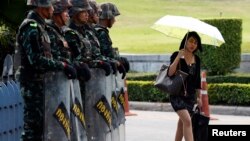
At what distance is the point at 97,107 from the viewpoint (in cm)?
840

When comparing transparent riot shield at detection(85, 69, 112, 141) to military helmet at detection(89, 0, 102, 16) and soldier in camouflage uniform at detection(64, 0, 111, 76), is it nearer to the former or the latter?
soldier in camouflage uniform at detection(64, 0, 111, 76)

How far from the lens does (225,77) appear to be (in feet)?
64.0

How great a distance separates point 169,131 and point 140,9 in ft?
119

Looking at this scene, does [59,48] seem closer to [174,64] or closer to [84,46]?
[84,46]

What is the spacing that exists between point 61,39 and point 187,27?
216 cm

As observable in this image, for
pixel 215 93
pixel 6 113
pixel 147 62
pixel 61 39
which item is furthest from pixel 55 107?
pixel 147 62

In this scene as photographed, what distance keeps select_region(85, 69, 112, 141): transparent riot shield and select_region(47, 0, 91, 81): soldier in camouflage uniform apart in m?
0.54

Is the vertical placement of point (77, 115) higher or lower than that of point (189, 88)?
higher

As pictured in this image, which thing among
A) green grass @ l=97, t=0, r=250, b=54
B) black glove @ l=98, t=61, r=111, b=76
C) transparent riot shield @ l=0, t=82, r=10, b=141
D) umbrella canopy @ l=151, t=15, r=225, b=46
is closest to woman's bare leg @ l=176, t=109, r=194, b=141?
umbrella canopy @ l=151, t=15, r=225, b=46

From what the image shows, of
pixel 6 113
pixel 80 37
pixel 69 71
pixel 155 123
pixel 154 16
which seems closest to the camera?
pixel 69 71

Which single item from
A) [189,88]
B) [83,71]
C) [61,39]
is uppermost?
[61,39]

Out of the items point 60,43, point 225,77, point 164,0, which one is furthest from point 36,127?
point 164,0

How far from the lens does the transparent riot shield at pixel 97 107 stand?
8319 millimetres

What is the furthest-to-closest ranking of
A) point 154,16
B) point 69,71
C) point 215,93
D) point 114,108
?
1. point 154,16
2. point 215,93
3. point 114,108
4. point 69,71
